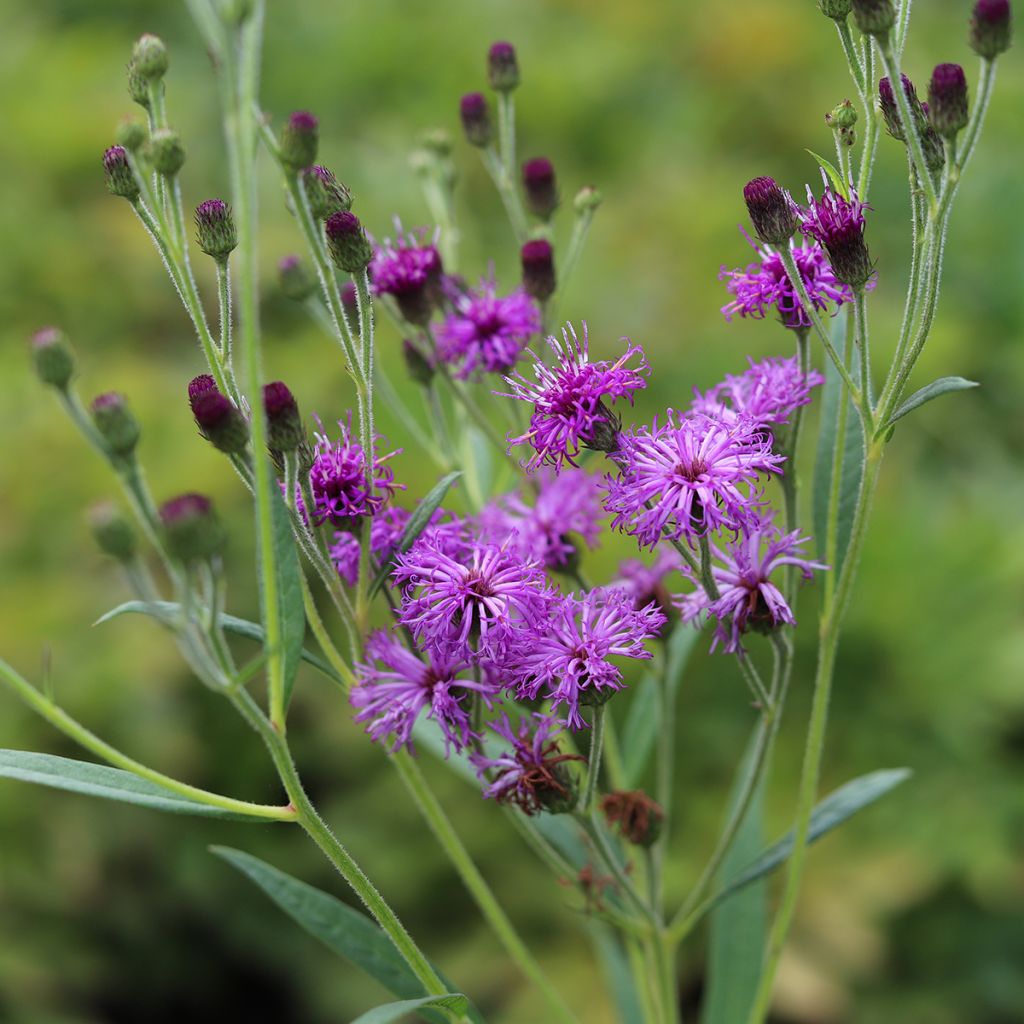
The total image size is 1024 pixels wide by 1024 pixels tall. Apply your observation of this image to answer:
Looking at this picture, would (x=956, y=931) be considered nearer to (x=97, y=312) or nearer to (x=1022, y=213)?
(x=1022, y=213)

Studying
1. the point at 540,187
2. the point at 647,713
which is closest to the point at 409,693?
the point at 647,713

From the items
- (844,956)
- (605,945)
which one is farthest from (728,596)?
(844,956)

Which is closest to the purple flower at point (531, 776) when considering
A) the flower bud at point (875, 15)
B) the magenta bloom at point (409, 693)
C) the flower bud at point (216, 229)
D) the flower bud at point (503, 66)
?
the magenta bloom at point (409, 693)

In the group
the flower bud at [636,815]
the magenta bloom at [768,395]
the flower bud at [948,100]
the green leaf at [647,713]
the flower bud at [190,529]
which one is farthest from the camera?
the green leaf at [647,713]

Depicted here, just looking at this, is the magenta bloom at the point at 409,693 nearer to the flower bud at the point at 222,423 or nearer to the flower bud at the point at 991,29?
the flower bud at the point at 222,423

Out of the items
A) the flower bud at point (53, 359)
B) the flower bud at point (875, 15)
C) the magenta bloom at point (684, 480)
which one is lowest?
the magenta bloom at point (684, 480)

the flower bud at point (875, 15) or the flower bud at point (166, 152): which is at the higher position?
the flower bud at point (875, 15)

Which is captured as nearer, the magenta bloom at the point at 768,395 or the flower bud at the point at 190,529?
the flower bud at the point at 190,529

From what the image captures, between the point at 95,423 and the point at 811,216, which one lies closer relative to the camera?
the point at 95,423
